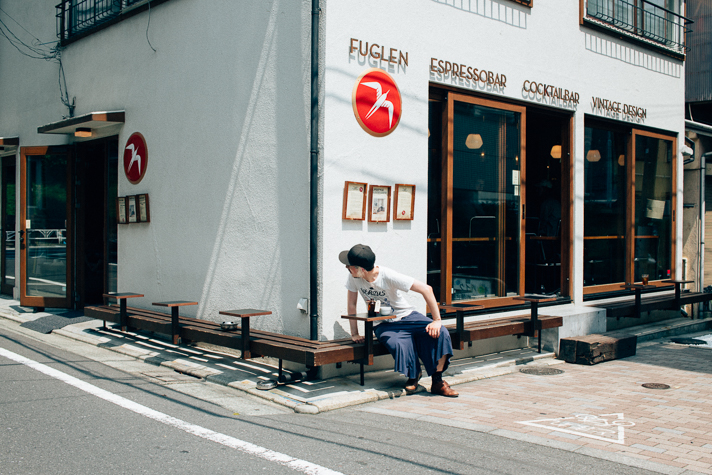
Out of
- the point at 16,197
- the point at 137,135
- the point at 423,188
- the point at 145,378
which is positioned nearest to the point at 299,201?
the point at 423,188

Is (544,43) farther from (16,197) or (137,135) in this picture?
(16,197)

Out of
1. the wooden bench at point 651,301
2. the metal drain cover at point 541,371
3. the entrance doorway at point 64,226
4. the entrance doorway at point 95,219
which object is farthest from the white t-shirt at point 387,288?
the entrance doorway at point 64,226

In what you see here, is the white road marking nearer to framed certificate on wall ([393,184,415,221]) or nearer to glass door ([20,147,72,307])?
framed certificate on wall ([393,184,415,221])

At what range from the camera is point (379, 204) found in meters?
7.08

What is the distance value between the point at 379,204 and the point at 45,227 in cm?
717

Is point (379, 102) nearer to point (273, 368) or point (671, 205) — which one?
point (273, 368)

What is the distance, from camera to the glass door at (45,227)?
11.0 metres

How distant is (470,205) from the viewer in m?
8.45

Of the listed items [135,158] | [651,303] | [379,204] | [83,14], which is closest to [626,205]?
[651,303]

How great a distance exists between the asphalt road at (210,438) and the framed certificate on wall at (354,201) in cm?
214

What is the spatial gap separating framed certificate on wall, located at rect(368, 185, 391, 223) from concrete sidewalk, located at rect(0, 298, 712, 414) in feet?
5.73

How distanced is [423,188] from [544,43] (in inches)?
135

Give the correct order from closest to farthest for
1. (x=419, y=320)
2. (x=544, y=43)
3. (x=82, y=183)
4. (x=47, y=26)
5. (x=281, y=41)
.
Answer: (x=419, y=320), (x=281, y=41), (x=544, y=43), (x=82, y=183), (x=47, y=26)

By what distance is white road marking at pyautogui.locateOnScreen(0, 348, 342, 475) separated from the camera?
411 cm
